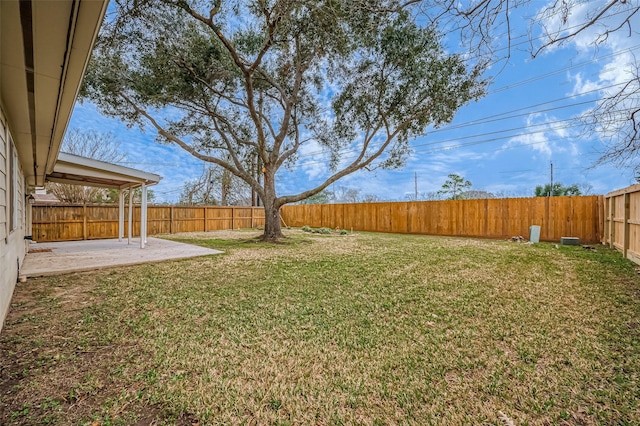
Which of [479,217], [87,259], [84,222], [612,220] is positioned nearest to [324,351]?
[87,259]

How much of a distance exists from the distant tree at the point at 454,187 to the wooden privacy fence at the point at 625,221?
10.4m

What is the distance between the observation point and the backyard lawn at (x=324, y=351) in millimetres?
1709

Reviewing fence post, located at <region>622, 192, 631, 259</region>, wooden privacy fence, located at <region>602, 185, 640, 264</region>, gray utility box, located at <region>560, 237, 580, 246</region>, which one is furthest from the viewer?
gray utility box, located at <region>560, 237, 580, 246</region>

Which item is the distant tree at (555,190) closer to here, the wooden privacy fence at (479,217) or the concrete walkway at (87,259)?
the wooden privacy fence at (479,217)

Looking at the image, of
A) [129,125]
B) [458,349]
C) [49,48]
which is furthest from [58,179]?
[458,349]

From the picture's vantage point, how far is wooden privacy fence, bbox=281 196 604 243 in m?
8.87

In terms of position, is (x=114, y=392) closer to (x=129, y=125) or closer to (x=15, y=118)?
(x=15, y=118)

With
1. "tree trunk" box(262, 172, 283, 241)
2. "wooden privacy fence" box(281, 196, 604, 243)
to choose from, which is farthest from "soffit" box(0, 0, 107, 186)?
"wooden privacy fence" box(281, 196, 604, 243)

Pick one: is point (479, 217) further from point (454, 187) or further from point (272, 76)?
point (272, 76)

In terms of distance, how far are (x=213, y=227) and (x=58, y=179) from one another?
8.01 m

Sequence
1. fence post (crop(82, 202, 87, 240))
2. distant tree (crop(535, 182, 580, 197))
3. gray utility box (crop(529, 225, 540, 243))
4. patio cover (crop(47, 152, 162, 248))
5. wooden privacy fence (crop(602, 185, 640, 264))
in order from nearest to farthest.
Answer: wooden privacy fence (crop(602, 185, 640, 264)), patio cover (crop(47, 152, 162, 248)), gray utility box (crop(529, 225, 540, 243)), fence post (crop(82, 202, 87, 240)), distant tree (crop(535, 182, 580, 197))

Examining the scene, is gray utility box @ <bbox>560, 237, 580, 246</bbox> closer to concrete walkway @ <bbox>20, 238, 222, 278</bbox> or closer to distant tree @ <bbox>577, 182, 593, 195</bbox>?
distant tree @ <bbox>577, 182, 593, 195</bbox>

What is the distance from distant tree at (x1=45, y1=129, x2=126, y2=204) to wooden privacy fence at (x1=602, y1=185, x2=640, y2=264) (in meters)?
18.0

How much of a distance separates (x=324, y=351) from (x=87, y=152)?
16685mm
